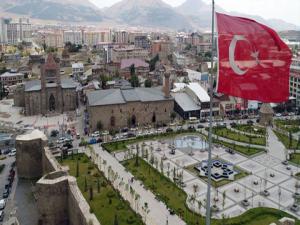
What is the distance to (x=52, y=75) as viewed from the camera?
5181cm

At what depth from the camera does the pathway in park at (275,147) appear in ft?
114

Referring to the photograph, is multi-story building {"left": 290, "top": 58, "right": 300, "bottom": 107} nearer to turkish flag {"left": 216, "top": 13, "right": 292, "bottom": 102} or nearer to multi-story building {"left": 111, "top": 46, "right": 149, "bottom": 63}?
turkish flag {"left": 216, "top": 13, "right": 292, "bottom": 102}

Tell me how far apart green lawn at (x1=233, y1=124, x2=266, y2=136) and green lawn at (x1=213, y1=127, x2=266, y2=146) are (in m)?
1.79

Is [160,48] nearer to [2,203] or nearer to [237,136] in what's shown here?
[237,136]

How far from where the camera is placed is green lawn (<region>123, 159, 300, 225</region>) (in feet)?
75.2

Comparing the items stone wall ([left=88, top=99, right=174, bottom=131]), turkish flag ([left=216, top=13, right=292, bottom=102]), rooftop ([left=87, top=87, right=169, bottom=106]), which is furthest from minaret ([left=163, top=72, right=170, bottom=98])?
turkish flag ([left=216, top=13, right=292, bottom=102])

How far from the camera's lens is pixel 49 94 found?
50.3 meters

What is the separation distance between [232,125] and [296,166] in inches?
516

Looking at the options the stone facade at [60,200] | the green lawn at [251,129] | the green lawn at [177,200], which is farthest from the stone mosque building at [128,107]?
the stone facade at [60,200]

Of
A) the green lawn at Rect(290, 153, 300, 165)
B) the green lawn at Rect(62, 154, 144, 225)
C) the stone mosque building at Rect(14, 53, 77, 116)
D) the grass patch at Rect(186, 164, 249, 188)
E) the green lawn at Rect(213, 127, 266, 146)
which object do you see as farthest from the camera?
the stone mosque building at Rect(14, 53, 77, 116)

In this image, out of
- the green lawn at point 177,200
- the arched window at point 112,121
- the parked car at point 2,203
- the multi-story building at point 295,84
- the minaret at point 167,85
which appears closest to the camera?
the green lawn at point 177,200

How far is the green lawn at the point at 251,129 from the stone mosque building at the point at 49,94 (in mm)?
25162

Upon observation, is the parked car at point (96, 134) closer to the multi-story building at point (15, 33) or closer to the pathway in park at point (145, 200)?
the pathway in park at point (145, 200)

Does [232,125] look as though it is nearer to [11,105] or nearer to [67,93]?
[67,93]
